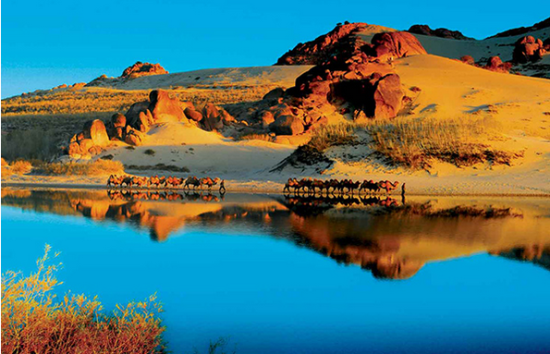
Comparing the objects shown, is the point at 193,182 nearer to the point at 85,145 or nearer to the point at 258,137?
the point at 85,145

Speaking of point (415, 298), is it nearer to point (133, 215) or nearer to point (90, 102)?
point (133, 215)

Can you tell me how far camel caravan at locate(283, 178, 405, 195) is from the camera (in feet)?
85.4

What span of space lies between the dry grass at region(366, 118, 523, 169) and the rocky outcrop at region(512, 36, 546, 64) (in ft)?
186

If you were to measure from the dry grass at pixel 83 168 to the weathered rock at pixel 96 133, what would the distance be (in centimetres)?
392

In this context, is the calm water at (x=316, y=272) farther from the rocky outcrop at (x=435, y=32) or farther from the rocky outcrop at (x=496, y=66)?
the rocky outcrop at (x=435, y=32)

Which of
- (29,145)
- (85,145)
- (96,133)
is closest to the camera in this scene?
(85,145)

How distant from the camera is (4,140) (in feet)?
159

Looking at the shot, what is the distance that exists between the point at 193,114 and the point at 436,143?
24.1 metres

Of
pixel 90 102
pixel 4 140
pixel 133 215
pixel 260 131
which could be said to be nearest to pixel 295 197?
pixel 133 215

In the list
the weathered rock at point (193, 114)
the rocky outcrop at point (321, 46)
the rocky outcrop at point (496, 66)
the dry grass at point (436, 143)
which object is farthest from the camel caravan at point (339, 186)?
the rocky outcrop at point (321, 46)

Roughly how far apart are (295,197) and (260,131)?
2320 centimetres

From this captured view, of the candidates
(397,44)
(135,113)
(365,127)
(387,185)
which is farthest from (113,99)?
(387,185)

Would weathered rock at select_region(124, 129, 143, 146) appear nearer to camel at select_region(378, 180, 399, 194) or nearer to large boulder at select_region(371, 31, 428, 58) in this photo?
camel at select_region(378, 180, 399, 194)

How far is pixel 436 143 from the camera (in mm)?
33344
